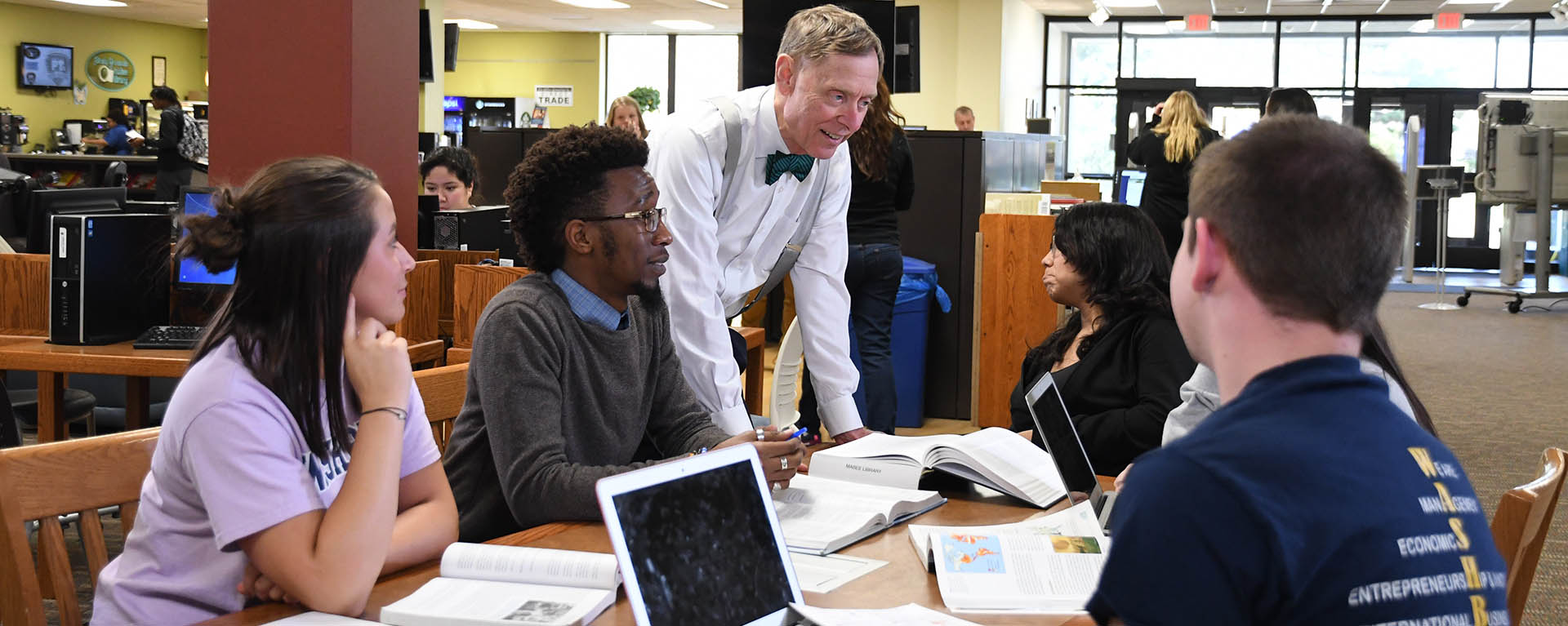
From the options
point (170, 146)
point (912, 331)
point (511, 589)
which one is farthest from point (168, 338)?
point (170, 146)

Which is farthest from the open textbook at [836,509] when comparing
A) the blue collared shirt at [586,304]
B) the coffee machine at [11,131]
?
the coffee machine at [11,131]

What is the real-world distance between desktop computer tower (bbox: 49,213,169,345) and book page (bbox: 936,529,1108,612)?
2.81 metres

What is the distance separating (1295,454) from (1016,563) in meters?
0.77

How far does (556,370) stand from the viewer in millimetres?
1846

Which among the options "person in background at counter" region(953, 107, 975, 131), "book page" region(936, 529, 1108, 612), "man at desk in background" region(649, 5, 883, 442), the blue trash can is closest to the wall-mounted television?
"person in background at counter" region(953, 107, 975, 131)

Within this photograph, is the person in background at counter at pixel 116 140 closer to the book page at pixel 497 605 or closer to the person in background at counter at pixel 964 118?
the person in background at counter at pixel 964 118

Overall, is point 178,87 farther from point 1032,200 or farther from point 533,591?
point 533,591

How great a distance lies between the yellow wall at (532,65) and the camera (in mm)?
18781

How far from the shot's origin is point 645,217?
2.00 meters

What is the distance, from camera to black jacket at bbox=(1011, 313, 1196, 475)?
2.55 m

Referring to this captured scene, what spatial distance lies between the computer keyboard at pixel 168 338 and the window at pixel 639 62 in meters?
15.1

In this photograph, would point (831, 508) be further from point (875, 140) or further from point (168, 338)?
point (875, 140)

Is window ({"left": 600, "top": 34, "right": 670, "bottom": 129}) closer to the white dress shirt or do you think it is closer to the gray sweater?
the white dress shirt

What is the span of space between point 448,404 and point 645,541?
102 cm
